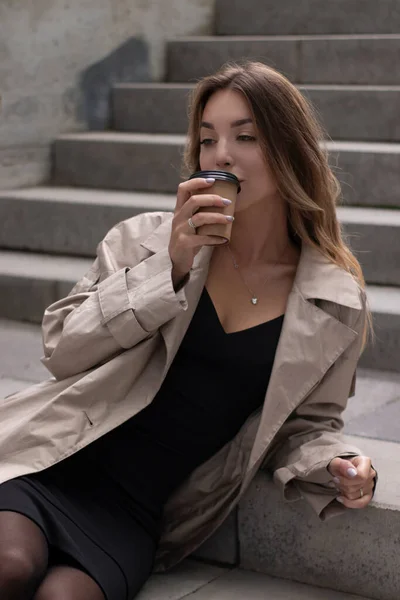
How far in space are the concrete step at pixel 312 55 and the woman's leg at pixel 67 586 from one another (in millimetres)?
3658

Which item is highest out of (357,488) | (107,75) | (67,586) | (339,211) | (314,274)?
(107,75)

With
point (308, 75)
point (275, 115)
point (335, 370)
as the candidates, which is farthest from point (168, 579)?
point (308, 75)

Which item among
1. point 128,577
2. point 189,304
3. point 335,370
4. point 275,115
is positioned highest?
point 275,115

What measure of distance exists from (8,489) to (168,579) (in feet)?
1.77

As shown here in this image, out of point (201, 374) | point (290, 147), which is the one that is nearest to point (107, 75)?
point (290, 147)

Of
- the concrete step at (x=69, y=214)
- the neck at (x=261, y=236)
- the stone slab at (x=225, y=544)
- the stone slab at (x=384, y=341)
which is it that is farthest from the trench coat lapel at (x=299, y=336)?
the concrete step at (x=69, y=214)

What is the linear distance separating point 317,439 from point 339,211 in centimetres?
207

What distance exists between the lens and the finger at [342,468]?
223 centimetres

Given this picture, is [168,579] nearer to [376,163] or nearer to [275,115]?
[275,115]

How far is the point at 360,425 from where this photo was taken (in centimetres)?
304

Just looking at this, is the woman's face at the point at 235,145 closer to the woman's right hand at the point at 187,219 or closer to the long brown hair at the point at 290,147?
the long brown hair at the point at 290,147

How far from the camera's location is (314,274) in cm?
245

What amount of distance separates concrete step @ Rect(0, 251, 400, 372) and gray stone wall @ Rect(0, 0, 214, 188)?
24.0 inches

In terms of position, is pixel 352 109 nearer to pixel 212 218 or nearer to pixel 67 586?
pixel 212 218
